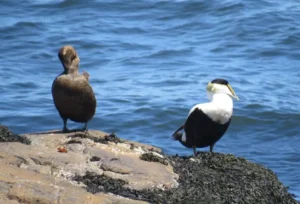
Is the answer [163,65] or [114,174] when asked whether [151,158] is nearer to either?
[114,174]

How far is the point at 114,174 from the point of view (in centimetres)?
732

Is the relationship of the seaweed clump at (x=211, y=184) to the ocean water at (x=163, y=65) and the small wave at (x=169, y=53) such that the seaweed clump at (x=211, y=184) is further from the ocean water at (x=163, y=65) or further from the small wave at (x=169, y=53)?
the small wave at (x=169, y=53)

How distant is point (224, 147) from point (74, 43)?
635 centimetres

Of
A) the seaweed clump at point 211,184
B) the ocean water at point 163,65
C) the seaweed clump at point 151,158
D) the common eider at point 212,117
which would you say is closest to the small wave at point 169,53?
the ocean water at point 163,65

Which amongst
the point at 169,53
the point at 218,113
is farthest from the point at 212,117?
the point at 169,53

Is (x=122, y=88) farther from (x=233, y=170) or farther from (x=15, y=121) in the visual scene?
(x=233, y=170)

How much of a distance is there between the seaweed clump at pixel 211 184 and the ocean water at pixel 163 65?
2.73 metres

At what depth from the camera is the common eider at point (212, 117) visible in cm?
938

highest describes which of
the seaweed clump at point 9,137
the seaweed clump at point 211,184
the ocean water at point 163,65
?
the seaweed clump at point 9,137

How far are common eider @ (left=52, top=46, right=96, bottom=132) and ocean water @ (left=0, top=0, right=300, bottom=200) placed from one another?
10.2 feet

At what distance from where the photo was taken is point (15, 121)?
14.6 metres

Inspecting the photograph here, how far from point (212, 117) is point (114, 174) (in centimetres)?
233

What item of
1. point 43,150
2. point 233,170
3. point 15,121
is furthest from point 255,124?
point 43,150

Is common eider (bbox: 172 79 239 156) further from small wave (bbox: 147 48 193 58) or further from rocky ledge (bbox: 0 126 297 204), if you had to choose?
small wave (bbox: 147 48 193 58)
